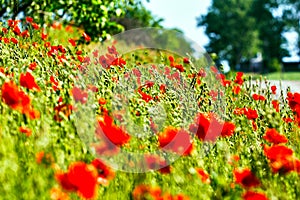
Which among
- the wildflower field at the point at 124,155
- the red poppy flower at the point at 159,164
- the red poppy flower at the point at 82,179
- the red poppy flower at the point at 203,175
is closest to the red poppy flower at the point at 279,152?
the wildflower field at the point at 124,155

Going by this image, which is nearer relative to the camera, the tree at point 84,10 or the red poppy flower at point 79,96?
the red poppy flower at point 79,96

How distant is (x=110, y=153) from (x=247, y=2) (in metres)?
54.6

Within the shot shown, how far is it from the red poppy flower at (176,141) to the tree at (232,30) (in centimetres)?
4970

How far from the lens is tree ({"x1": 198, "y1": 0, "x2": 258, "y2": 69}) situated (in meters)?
52.0

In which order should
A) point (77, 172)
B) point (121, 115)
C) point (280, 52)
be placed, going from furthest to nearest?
point (280, 52), point (121, 115), point (77, 172)

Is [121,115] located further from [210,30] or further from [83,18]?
[210,30]

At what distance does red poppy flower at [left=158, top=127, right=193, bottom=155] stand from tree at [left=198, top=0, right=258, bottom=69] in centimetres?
4970

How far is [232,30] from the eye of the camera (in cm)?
5262

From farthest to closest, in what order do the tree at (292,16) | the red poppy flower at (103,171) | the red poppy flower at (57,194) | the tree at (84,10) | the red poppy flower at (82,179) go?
the tree at (292,16)
the tree at (84,10)
the red poppy flower at (103,171)
the red poppy flower at (57,194)
the red poppy flower at (82,179)

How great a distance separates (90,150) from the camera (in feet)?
10.0

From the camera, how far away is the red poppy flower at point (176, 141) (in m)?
2.75

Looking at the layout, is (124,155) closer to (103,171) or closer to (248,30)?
(103,171)

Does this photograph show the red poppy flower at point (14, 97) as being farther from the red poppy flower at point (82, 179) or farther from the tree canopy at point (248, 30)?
the tree canopy at point (248, 30)

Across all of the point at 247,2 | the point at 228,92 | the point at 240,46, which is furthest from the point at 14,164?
the point at 247,2
